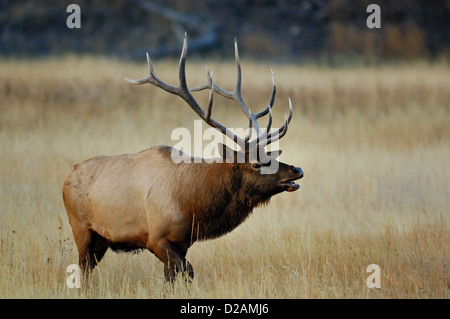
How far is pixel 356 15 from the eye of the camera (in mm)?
23344

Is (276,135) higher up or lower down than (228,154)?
higher up

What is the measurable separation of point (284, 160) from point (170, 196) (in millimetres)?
4984

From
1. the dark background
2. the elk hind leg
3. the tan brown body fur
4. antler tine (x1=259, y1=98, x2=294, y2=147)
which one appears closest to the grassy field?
the elk hind leg

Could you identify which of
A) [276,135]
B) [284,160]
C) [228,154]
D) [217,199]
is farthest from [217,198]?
[284,160]

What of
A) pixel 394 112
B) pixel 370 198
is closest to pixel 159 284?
pixel 370 198

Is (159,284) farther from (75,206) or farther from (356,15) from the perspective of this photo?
(356,15)

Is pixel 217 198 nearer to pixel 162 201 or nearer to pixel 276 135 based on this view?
pixel 162 201

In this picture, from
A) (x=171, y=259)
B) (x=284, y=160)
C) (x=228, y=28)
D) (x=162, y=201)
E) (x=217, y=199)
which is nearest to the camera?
(x=171, y=259)

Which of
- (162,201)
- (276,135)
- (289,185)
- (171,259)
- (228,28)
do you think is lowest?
(171,259)

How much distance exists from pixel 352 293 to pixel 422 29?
17857 millimetres

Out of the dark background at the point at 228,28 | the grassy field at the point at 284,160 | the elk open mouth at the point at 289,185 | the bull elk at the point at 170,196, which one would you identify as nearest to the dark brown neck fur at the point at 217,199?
the bull elk at the point at 170,196

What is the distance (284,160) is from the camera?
33.7ft

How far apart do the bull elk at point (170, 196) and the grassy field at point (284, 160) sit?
354 millimetres

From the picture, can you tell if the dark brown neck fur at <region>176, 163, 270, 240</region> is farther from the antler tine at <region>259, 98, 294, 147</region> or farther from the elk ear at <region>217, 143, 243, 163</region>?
the antler tine at <region>259, 98, 294, 147</region>
